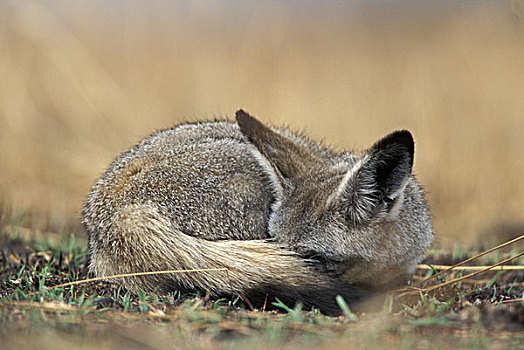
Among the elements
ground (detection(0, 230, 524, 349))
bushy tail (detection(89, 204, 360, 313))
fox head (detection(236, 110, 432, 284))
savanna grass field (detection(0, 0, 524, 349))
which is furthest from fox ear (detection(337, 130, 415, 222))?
savanna grass field (detection(0, 0, 524, 349))

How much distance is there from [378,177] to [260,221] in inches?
35.9

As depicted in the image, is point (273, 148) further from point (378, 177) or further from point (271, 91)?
point (271, 91)

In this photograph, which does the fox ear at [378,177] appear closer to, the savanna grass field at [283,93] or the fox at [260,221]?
the fox at [260,221]

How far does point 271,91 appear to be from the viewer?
10.0 metres

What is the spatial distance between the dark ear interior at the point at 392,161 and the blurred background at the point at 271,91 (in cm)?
500

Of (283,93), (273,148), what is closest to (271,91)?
(283,93)

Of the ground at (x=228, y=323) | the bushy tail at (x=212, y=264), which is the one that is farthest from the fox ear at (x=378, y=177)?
the ground at (x=228, y=323)

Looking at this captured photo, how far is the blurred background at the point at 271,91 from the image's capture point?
9.08 meters

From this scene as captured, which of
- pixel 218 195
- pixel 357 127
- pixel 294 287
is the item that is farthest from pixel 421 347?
pixel 357 127

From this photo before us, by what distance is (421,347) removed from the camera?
2455 millimetres

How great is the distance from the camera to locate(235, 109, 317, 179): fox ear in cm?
402

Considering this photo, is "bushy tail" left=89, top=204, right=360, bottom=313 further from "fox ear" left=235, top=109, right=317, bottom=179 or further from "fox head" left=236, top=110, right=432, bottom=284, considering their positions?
"fox ear" left=235, top=109, right=317, bottom=179

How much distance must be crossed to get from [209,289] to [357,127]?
671 centimetres

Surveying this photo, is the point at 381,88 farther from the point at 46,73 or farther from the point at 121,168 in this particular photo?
the point at 121,168
